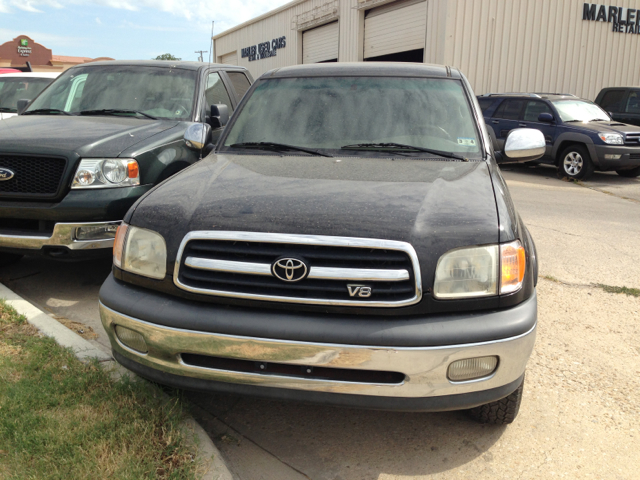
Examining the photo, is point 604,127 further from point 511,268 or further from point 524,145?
point 511,268

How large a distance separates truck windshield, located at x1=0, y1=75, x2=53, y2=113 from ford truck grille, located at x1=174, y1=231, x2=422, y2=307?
752 centimetres

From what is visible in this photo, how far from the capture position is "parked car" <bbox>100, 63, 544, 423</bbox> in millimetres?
2152

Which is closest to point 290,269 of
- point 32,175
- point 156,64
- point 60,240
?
point 60,240

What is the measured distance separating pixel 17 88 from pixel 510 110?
399 inches

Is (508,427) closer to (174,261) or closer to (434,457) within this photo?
(434,457)

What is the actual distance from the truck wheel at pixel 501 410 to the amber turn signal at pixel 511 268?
59cm

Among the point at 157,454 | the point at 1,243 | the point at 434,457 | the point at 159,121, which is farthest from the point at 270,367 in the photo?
the point at 159,121

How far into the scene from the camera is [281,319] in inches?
87.0

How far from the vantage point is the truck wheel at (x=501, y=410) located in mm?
2607

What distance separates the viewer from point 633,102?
1395 cm

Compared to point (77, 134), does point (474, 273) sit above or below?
below

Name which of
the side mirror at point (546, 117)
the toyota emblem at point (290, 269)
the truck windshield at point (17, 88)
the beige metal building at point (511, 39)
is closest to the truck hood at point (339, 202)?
the toyota emblem at point (290, 269)

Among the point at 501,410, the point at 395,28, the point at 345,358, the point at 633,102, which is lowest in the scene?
the point at 501,410

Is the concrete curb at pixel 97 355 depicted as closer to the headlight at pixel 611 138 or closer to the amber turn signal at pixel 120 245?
the amber turn signal at pixel 120 245
